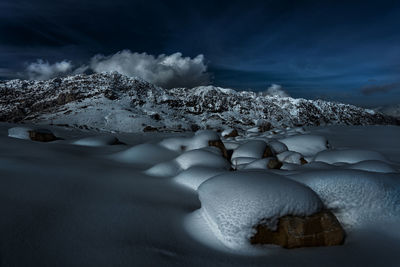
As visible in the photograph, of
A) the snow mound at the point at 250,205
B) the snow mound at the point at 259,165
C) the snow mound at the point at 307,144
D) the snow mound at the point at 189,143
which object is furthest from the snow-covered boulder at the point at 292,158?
the snow mound at the point at 250,205

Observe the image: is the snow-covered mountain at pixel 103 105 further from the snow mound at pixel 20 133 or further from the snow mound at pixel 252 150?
the snow mound at pixel 252 150

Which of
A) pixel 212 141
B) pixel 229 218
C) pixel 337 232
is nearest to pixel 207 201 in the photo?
pixel 229 218

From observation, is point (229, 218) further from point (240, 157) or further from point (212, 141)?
point (212, 141)

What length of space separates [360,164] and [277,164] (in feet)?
6.30

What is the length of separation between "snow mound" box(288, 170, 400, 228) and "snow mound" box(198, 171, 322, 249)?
339mm

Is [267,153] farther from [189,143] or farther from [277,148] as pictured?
[189,143]

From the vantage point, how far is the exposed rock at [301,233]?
9.09 feet

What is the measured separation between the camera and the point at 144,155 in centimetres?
720

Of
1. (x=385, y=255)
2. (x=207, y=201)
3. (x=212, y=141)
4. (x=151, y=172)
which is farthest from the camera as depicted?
(x=212, y=141)

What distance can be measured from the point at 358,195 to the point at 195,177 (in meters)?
2.90

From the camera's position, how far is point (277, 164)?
6320 millimetres

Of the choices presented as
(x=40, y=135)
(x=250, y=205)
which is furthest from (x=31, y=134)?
(x=250, y=205)

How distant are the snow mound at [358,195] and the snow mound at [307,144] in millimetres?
5914

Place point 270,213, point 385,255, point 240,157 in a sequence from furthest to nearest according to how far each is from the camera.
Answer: point 240,157 → point 270,213 → point 385,255
